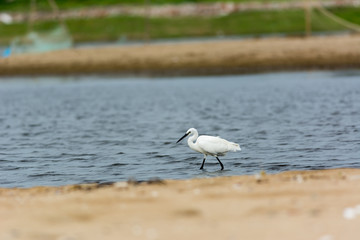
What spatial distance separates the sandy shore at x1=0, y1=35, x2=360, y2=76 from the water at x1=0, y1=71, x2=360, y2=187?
132 centimetres

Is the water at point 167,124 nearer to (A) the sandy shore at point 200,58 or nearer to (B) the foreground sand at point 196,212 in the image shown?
(A) the sandy shore at point 200,58

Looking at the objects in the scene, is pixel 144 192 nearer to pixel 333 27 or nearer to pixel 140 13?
pixel 333 27

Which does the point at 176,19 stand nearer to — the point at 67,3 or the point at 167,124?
the point at 67,3

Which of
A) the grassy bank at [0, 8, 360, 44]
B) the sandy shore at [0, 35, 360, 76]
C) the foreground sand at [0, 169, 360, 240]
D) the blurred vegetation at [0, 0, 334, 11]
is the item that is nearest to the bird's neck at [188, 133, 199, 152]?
the foreground sand at [0, 169, 360, 240]

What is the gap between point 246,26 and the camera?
170 ft

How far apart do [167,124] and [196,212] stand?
41.1 ft

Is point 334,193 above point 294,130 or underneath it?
above

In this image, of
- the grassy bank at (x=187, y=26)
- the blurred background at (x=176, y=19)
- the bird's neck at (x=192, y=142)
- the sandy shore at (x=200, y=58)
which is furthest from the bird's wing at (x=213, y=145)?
the grassy bank at (x=187, y=26)

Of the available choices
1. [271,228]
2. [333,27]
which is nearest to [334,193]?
[271,228]

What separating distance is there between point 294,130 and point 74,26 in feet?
147

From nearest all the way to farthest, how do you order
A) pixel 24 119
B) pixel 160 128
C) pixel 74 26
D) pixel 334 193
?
pixel 334 193 < pixel 160 128 < pixel 24 119 < pixel 74 26

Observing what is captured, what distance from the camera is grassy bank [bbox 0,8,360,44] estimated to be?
50.2 m

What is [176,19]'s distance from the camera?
57.2 metres

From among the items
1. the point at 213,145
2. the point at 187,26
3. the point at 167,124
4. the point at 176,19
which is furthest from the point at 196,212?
the point at 176,19
